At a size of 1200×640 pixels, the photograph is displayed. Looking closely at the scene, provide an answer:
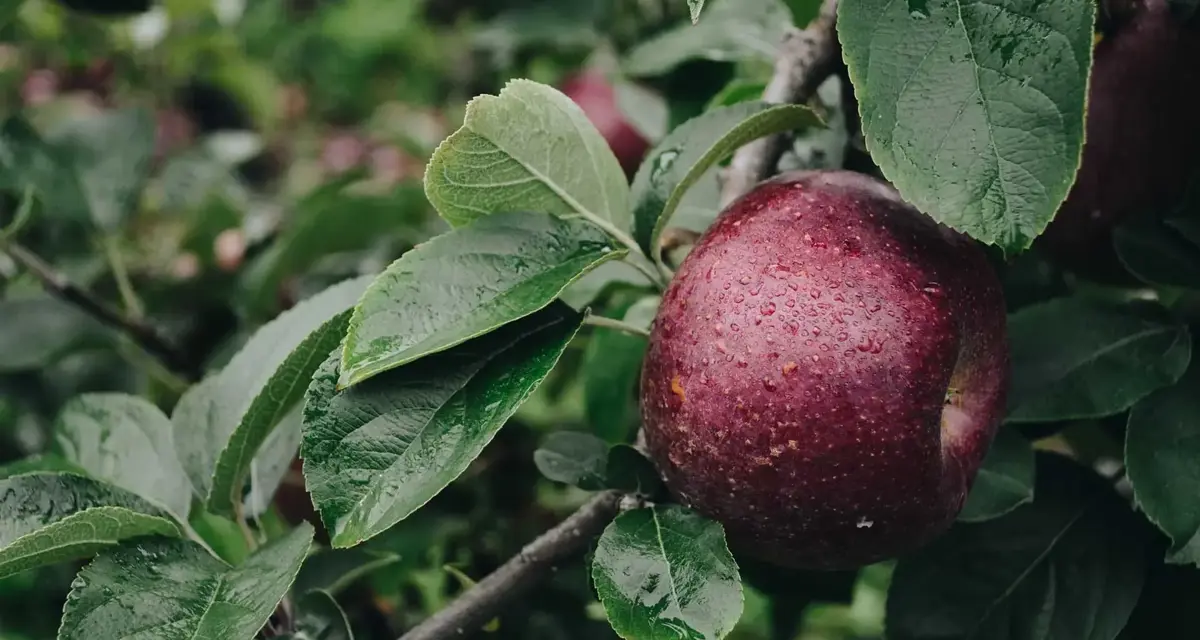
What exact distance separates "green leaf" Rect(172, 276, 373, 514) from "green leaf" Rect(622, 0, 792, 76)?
407 millimetres

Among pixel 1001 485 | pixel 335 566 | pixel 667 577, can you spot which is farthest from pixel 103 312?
pixel 1001 485

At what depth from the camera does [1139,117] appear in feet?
2.23

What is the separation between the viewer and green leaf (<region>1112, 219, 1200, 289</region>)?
684 millimetres

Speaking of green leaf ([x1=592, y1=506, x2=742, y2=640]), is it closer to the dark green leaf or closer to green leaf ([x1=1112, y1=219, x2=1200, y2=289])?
the dark green leaf

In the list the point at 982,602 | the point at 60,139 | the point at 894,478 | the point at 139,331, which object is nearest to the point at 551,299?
the point at 894,478

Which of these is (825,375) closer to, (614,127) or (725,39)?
(725,39)

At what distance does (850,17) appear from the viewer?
53 cm

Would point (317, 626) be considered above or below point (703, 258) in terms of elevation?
below

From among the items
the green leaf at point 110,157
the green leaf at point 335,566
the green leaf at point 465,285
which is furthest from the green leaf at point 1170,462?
the green leaf at point 110,157

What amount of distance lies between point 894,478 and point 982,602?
0.82 ft

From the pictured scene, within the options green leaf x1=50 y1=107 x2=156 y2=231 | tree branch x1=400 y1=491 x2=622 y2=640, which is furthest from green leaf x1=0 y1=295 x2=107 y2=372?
tree branch x1=400 y1=491 x2=622 y2=640

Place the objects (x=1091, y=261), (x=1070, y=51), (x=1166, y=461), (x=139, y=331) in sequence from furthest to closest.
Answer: (x=139, y=331)
(x=1091, y=261)
(x=1166, y=461)
(x=1070, y=51)

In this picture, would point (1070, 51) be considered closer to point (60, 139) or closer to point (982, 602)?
point (982, 602)

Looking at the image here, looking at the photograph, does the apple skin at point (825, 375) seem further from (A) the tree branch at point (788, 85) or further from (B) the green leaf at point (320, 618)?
(B) the green leaf at point (320, 618)
